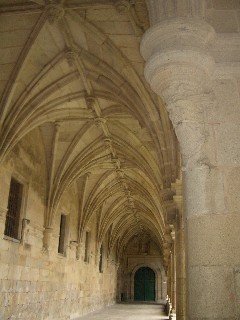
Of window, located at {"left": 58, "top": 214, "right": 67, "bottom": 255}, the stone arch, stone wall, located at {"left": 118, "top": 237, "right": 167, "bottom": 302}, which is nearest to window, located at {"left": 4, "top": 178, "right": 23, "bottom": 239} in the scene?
window, located at {"left": 58, "top": 214, "right": 67, "bottom": 255}

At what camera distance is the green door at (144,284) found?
1201 inches

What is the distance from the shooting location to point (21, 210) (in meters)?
9.79

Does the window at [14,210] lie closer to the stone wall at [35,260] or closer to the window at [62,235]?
the stone wall at [35,260]

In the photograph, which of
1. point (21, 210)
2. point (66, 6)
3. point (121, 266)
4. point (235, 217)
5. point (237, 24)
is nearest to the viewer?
point (235, 217)

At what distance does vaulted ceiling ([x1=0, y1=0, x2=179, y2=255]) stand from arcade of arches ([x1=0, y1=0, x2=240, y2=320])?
0.09 feet

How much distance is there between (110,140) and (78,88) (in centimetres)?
282

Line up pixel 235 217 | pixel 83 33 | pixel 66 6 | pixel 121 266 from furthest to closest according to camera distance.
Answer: pixel 121 266 < pixel 83 33 < pixel 66 6 < pixel 235 217

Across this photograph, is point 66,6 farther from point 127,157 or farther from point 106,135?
point 127,157

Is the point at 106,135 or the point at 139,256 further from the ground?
the point at 106,135

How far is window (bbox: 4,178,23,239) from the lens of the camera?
30.5ft

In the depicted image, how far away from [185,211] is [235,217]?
35cm

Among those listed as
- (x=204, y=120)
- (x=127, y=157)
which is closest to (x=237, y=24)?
(x=204, y=120)

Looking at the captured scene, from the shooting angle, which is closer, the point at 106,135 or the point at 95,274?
the point at 106,135

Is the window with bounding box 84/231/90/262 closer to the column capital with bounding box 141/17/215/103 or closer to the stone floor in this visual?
the stone floor
